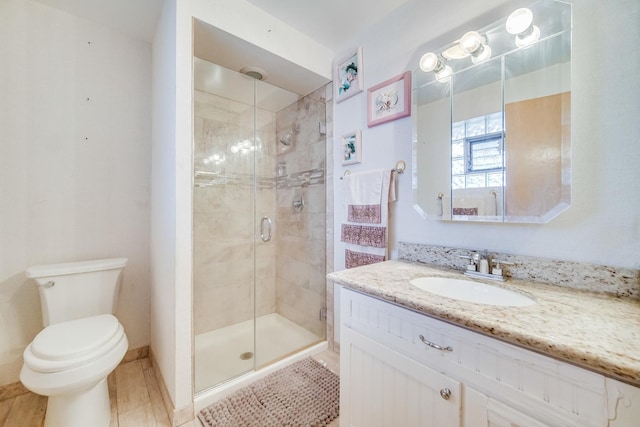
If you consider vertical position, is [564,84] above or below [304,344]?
above

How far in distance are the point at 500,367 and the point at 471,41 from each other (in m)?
1.38

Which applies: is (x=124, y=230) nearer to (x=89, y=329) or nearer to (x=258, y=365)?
(x=89, y=329)

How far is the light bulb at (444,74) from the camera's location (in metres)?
1.34

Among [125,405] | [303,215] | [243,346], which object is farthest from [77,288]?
[303,215]

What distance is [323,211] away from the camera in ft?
7.02

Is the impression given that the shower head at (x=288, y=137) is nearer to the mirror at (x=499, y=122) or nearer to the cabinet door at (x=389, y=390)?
the mirror at (x=499, y=122)

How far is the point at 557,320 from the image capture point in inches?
26.9

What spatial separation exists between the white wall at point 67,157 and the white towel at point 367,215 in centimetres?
159

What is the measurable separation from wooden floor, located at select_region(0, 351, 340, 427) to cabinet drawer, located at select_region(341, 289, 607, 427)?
32.3 inches

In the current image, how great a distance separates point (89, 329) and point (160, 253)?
1.65 feet

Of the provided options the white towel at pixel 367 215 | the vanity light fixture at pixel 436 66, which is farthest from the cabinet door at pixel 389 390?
the vanity light fixture at pixel 436 66

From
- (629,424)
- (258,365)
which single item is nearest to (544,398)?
(629,424)

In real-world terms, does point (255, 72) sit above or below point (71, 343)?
above

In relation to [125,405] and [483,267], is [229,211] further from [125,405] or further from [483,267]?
[483,267]
